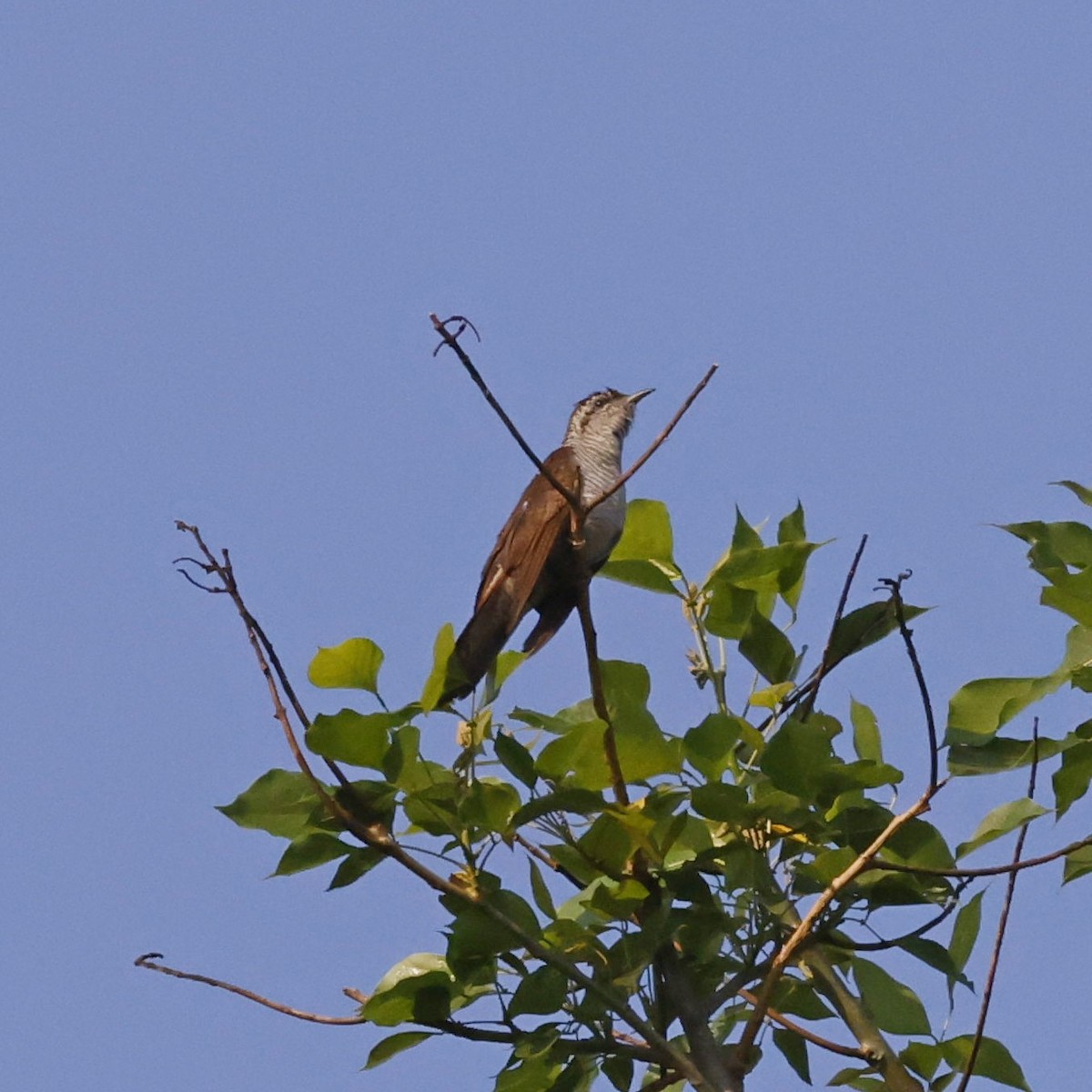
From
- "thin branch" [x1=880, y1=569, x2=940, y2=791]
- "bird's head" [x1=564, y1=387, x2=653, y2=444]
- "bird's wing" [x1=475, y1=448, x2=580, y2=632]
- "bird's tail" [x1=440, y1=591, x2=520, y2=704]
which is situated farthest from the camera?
"bird's head" [x1=564, y1=387, x2=653, y2=444]

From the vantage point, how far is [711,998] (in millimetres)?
3957

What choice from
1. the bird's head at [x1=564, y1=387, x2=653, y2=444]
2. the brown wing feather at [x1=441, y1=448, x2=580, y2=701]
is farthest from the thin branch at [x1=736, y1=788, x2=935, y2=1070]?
the bird's head at [x1=564, y1=387, x2=653, y2=444]

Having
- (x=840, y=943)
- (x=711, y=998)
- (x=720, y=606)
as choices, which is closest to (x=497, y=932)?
(x=711, y=998)

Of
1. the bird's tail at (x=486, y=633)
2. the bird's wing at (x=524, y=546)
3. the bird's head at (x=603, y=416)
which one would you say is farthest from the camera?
the bird's head at (x=603, y=416)

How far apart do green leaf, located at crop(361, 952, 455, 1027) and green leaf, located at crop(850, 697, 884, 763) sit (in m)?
1.24

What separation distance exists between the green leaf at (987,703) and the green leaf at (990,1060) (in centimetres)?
77

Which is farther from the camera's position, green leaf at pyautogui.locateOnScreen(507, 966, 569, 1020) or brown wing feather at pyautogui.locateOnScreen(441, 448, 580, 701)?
brown wing feather at pyautogui.locateOnScreen(441, 448, 580, 701)

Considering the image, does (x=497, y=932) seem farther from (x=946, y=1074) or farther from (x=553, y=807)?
(x=946, y=1074)

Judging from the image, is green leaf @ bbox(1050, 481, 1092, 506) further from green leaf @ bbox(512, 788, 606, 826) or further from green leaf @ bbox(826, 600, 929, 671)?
green leaf @ bbox(512, 788, 606, 826)

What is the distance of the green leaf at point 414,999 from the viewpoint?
404cm

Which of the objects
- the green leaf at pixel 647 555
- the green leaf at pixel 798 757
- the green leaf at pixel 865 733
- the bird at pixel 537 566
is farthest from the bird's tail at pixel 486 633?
the green leaf at pixel 798 757

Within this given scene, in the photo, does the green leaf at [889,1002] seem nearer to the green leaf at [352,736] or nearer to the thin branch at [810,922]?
the thin branch at [810,922]

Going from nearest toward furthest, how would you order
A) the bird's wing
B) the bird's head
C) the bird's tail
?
the bird's tail, the bird's wing, the bird's head

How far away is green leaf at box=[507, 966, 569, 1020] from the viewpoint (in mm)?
3865
